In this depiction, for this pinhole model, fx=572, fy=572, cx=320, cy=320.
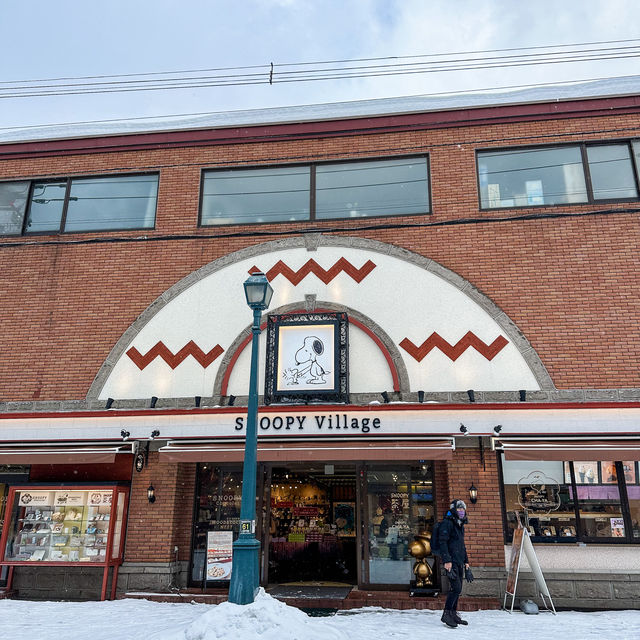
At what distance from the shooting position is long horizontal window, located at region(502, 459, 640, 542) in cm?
1011

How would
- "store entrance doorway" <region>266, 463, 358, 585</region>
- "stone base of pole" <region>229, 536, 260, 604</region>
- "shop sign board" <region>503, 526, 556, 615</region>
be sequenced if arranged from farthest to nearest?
"store entrance doorway" <region>266, 463, 358, 585</region> < "shop sign board" <region>503, 526, 556, 615</region> < "stone base of pole" <region>229, 536, 260, 604</region>

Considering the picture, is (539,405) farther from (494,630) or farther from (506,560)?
(494,630)

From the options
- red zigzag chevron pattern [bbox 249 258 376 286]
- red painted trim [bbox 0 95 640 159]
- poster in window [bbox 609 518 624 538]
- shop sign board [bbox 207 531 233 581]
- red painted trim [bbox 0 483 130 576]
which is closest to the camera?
poster in window [bbox 609 518 624 538]

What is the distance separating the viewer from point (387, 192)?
12648 millimetres

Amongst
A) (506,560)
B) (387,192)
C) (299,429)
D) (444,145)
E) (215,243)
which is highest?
(444,145)

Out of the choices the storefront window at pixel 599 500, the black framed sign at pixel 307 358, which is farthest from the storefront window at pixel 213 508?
the storefront window at pixel 599 500

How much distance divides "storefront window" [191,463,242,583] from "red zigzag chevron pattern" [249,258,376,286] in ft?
13.6

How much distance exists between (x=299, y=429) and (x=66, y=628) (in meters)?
4.75

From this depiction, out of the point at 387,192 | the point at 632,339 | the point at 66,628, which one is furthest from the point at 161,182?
the point at 632,339

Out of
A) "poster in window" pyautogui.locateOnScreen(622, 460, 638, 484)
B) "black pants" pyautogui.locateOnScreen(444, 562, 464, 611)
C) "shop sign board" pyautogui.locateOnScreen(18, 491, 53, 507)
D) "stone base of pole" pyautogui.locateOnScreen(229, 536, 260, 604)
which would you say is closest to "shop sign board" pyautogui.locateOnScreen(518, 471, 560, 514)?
"poster in window" pyautogui.locateOnScreen(622, 460, 638, 484)

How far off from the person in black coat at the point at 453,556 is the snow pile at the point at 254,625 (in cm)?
201

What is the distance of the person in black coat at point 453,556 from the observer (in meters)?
8.52

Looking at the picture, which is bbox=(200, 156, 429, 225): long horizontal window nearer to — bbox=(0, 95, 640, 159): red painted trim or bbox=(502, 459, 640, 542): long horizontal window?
bbox=(0, 95, 640, 159): red painted trim

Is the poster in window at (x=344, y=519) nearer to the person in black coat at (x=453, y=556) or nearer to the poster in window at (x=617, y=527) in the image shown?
the person in black coat at (x=453, y=556)
